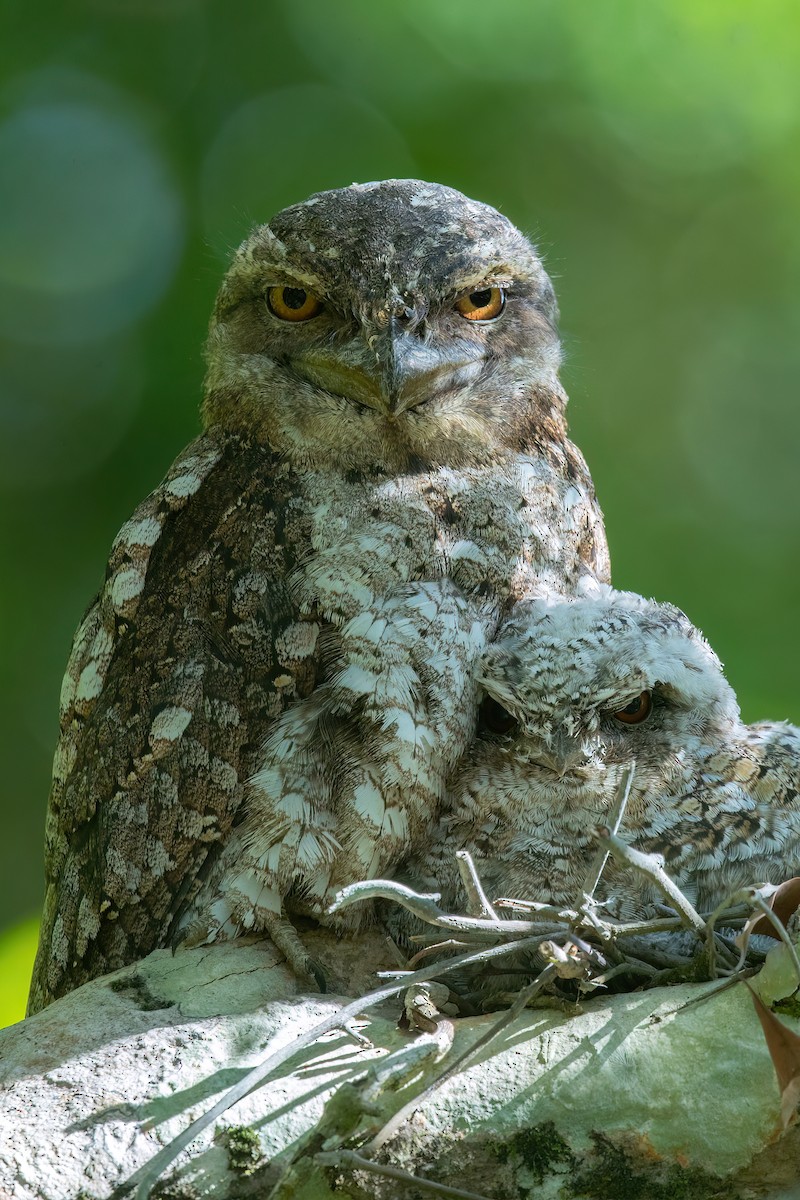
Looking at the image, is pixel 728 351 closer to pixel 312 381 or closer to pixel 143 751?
pixel 312 381

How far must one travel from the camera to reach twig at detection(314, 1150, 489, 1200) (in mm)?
1807

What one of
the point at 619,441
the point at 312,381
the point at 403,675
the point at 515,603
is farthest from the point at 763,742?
the point at 619,441

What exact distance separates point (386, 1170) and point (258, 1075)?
0.25 metres

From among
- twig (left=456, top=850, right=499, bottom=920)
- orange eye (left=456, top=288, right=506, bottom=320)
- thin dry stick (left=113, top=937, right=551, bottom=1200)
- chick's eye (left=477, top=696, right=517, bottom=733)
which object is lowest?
thin dry stick (left=113, top=937, right=551, bottom=1200)

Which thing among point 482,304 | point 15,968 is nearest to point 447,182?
point 482,304

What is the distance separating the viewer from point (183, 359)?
461 cm

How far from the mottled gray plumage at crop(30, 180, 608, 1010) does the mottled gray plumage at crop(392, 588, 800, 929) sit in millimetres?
157

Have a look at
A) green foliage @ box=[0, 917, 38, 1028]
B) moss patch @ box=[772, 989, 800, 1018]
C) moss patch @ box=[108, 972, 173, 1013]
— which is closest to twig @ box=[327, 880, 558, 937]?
moss patch @ box=[772, 989, 800, 1018]

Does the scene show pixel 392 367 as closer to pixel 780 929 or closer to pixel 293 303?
pixel 293 303

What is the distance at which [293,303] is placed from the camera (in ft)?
9.18

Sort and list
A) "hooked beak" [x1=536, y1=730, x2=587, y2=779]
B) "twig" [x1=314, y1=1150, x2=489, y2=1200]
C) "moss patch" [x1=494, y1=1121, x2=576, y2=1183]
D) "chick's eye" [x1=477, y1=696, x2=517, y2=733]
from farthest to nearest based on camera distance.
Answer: "chick's eye" [x1=477, y1=696, x2=517, y2=733]
"hooked beak" [x1=536, y1=730, x2=587, y2=779]
"moss patch" [x1=494, y1=1121, x2=576, y2=1183]
"twig" [x1=314, y1=1150, x2=489, y2=1200]

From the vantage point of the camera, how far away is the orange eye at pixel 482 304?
9.13 ft

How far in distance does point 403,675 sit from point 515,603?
0.42 m

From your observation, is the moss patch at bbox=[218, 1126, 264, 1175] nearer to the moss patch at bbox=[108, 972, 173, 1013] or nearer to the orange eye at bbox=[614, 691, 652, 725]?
the moss patch at bbox=[108, 972, 173, 1013]
